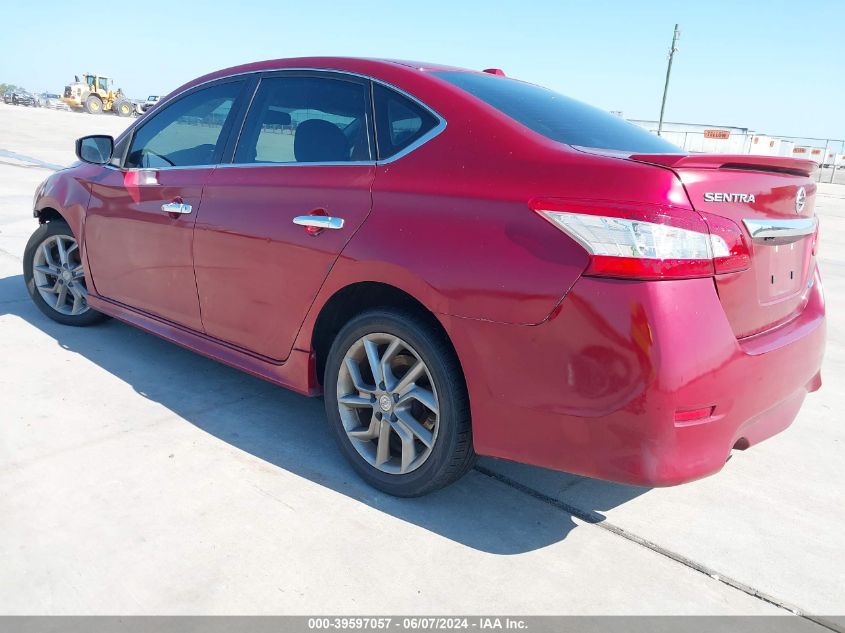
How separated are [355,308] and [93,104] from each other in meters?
48.7

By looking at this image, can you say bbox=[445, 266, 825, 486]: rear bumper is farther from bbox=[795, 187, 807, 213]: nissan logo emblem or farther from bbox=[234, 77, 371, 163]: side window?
bbox=[234, 77, 371, 163]: side window

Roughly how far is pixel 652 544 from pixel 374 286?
1.46m

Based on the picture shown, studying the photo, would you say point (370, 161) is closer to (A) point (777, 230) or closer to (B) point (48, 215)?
(A) point (777, 230)

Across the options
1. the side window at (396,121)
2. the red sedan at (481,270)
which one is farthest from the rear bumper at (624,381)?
the side window at (396,121)

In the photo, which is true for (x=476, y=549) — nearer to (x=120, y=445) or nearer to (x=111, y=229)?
(x=120, y=445)

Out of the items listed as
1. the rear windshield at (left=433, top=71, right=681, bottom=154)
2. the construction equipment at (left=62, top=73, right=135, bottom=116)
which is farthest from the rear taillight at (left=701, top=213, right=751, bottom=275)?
the construction equipment at (left=62, top=73, right=135, bottom=116)

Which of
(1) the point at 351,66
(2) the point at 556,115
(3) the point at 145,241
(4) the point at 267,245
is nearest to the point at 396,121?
(1) the point at 351,66

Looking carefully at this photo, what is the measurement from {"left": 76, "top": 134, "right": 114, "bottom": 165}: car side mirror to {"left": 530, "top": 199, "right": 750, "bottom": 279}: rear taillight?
3186 millimetres

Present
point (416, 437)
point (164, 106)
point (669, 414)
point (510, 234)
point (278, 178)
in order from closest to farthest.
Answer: point (669, 414), point (510, 234), point (416, 437), point (278, 178), point (164, 106)

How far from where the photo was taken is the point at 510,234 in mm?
2279

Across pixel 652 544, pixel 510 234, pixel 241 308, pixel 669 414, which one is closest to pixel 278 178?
pixel 241 308

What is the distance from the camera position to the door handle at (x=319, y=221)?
110 inches

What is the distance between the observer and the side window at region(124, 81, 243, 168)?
140 inches

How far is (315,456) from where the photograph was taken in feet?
10.4
